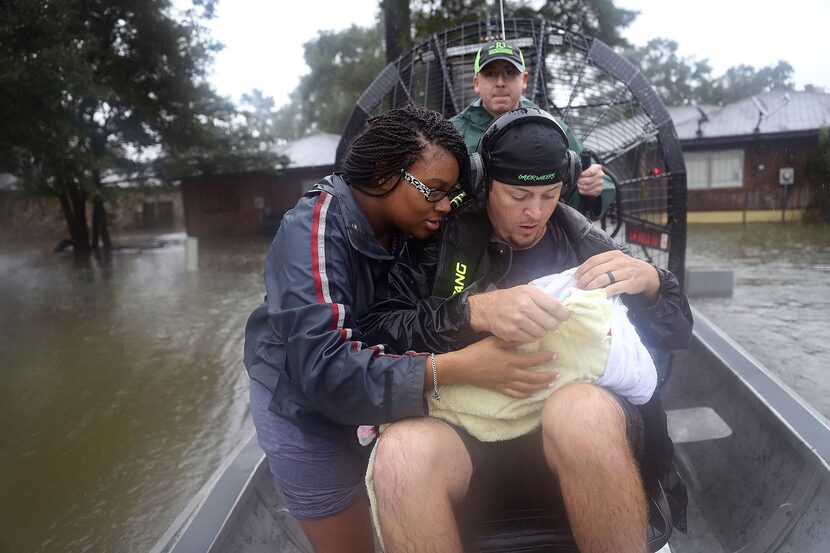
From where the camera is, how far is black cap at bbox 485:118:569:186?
1.83m

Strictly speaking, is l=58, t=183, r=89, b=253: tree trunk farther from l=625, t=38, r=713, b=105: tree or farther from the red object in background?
l=625, t=38, r=713, b=105: tree

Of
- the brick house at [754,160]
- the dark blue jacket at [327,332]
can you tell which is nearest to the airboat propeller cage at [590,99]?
the dark blue jacket at [327,332]

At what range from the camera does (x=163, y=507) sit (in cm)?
336

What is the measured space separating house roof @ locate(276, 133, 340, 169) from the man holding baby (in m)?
19.0

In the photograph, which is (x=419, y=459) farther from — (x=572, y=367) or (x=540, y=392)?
(x=572, y=367)

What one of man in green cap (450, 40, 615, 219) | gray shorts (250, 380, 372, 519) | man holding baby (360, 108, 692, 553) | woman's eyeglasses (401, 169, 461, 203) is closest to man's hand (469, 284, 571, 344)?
man holding baby (360, 108, 692, 553)

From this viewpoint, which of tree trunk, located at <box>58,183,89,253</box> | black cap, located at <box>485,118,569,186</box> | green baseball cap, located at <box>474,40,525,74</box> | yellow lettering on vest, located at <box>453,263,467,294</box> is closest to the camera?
black cap, located at <box>485,118,569,186</box>

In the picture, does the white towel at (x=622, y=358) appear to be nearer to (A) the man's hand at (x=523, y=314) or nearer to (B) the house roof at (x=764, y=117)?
(A) the man's hand at (x=523, y=314)

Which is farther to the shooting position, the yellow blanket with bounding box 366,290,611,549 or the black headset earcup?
the black headset earcup

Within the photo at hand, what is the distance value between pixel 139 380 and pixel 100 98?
27.8ft

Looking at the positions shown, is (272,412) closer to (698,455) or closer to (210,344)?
(698,455)

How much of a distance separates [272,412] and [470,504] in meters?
0.66

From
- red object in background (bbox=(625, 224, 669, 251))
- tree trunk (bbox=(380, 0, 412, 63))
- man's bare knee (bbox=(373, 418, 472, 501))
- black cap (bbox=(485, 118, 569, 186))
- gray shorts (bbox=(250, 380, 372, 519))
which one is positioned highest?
tree trunk (bbox=(380, 0, 412, 63))

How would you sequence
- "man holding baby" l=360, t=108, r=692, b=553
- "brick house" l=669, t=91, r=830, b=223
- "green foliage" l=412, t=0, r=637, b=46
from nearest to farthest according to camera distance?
"man holding baby" l=360, t=108, r=692, b=553 < "green foliage" l=412, t=0, r=637, b=46 < "brick house" l=669, t=91, r=830, b=223
